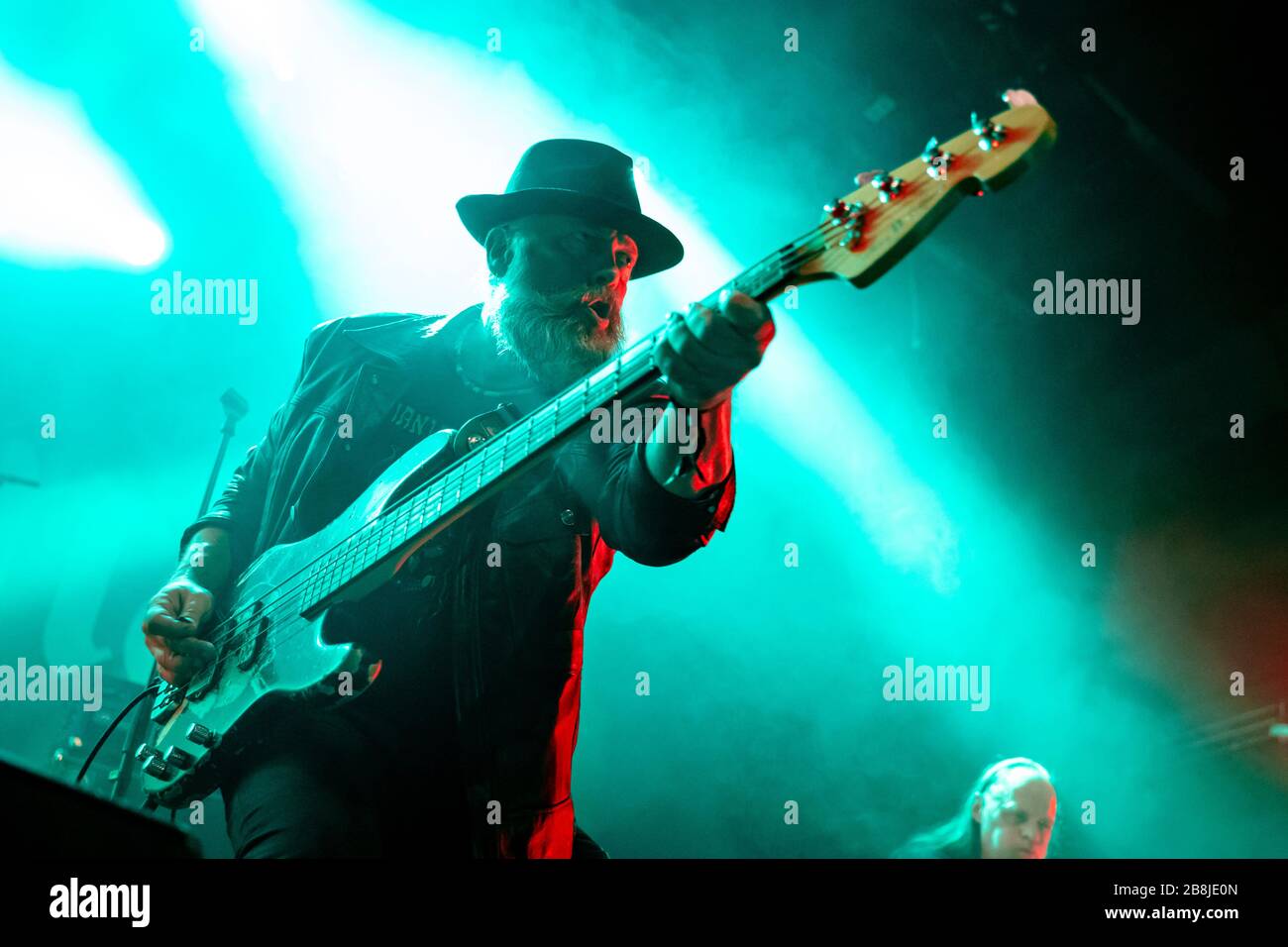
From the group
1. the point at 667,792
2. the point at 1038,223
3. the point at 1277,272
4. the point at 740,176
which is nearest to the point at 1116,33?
the point at 1038,223

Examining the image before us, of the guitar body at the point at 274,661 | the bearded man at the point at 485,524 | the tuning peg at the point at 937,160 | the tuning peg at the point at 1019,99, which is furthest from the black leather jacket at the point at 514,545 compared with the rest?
the tuning peg at the point at 1019,99

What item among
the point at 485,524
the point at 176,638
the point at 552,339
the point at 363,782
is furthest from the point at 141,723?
the point at 552,339

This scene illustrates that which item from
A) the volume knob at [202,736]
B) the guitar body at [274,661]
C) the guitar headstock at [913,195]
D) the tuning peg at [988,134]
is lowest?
the volume knob at [202,736]

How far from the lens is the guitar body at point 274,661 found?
74.0 inches

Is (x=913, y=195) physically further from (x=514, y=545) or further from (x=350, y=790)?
(x=350, y=790)

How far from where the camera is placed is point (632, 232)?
2615 millimetres

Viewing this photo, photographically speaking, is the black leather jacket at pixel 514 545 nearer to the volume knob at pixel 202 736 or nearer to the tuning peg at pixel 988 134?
the volume knob at pixel 202 736

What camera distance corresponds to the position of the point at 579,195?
2.51 m

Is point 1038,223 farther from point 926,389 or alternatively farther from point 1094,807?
point 1094,807

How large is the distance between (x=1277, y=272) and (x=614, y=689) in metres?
3.56

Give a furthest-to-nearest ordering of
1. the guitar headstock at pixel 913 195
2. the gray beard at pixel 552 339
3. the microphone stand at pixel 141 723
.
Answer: the microphone stand at pixel 141 723
the gray beard at pixel 552 339
the guitar headstock at pixel 913 195

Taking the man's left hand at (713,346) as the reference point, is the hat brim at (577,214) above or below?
above

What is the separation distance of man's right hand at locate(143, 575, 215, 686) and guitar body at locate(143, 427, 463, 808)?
0.04 metres

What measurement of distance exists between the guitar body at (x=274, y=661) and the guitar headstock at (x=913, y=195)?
0.95m
